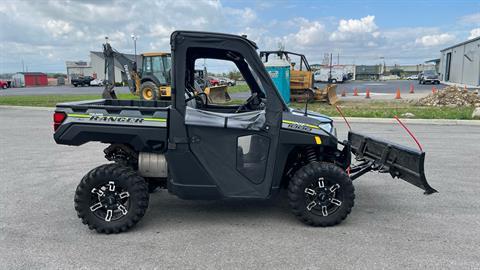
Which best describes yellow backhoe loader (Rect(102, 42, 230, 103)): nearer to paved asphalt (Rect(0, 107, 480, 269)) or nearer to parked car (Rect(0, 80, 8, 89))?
paved asphalt (Rect(0, 107, 480, 269))

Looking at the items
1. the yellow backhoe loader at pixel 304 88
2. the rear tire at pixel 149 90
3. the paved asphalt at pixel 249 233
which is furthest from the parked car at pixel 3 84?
the paved asphalt at pixel 249 233

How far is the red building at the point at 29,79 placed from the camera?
5896 cm

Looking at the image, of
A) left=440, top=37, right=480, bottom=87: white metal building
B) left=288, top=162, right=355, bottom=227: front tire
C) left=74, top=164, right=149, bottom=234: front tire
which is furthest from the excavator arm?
left=440, top=37, right=480, bottom=87: white metal building

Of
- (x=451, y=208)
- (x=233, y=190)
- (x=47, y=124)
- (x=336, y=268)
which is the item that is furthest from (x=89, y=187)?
(x=47, y=124)

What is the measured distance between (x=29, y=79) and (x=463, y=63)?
214ft

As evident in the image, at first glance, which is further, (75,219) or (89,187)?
(75,219)

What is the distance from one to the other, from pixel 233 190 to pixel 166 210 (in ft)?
3.52

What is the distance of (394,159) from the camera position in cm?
417

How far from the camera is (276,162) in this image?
151 inches

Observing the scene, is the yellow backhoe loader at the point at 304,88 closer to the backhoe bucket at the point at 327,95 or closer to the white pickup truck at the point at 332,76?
the backhoe bucket at the point at 327,95

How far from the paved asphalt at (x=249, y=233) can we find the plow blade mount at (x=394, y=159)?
529 mm

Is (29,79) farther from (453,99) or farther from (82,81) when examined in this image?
(453,99)

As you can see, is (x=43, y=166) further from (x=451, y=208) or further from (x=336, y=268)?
(x=451, y=208)

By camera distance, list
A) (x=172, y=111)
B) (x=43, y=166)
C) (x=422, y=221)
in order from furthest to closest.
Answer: (x=43, y=166) → (x=422, y=221) → (x=172, y=111)
